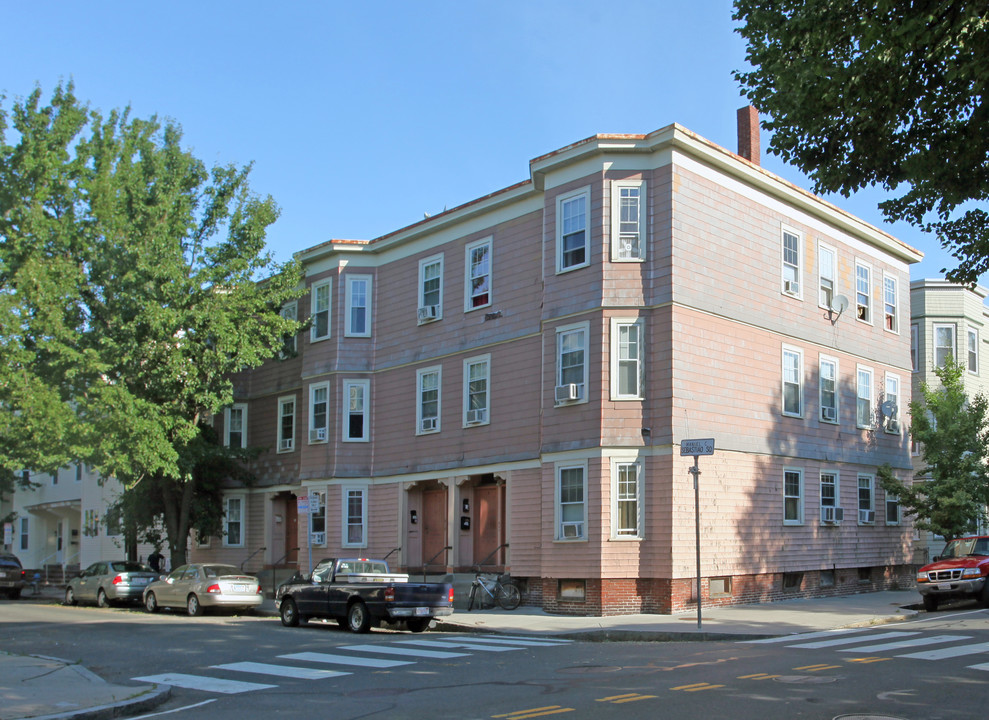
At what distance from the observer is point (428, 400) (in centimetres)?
2819

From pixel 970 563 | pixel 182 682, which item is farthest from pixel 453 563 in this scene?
pixel 182 682

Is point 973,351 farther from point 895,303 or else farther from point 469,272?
point 469,272

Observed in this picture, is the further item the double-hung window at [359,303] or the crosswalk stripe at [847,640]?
the double-hung window at [359,303]

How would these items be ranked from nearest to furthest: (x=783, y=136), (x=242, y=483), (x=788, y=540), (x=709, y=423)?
(x=783, y=136) → (x=709, y=423) → (x=788, y=540) → (x=242, y=483)

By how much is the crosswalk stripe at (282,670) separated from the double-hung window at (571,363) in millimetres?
10714

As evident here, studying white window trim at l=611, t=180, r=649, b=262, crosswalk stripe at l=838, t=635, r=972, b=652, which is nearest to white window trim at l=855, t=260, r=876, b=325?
white window trim at l=611, t=180, r=649, b=262

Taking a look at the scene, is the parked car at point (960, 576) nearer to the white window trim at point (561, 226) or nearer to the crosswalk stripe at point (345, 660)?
the white window trim at point (561, 226)

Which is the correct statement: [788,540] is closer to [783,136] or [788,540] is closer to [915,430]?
[915,430]

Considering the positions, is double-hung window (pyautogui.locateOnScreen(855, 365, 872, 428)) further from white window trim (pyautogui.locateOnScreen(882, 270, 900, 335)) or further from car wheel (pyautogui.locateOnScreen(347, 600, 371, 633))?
car wheel (pyautogui.locateOnScreen(347, 600, 371, 633))

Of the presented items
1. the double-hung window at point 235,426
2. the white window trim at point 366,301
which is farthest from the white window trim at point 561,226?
the double-hung window at point 235,426

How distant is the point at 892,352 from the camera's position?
29.8 meters

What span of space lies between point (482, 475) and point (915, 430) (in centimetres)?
1304

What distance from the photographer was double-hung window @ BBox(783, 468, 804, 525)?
82.4 feet

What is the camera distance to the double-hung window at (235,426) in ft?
114
